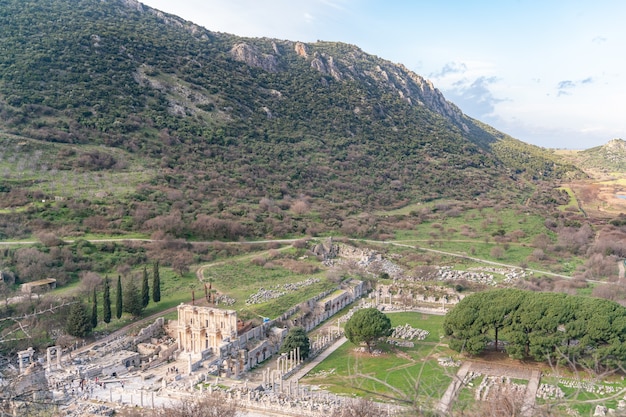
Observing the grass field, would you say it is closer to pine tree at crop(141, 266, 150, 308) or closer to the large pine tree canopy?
the large pine tree canopy

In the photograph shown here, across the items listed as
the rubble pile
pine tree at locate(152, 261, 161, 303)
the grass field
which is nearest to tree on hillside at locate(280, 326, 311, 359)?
the grass field

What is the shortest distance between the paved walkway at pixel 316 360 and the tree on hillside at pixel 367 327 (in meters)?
1.85

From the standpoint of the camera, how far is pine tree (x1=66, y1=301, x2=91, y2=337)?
33.9 m

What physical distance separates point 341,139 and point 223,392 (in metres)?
83.0

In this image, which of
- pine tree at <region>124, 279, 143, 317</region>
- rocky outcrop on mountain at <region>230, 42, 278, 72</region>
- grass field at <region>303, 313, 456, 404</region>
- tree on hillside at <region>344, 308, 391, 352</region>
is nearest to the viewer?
grass field at <region>303, 313, 456, 404</region>

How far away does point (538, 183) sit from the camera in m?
115

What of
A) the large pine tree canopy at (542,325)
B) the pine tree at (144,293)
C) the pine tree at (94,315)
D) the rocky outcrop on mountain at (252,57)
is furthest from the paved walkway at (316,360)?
the rocky outcrop on mountain at (252,57)

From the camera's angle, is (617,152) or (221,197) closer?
(221,197)

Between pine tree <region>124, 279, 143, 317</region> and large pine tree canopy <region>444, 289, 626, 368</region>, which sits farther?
pine tree <region>124, 279, 143, 317</region>

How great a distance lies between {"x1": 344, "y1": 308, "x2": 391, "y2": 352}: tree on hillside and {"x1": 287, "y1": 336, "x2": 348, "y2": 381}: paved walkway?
185cm

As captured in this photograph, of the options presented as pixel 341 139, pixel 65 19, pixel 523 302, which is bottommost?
pixel 523 302

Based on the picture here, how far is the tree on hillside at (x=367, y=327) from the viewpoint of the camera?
113 ft

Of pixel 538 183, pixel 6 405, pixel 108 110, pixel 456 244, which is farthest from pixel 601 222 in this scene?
pixel 6 405

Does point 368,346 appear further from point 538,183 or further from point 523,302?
point 538,183
